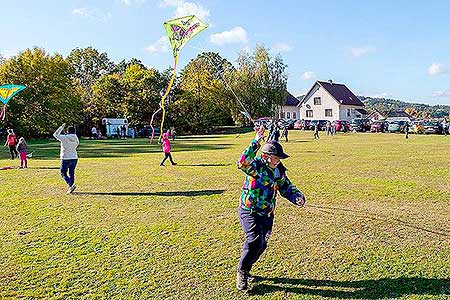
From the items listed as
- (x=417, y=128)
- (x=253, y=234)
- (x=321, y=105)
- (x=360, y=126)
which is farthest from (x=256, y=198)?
(x=321, y=105)

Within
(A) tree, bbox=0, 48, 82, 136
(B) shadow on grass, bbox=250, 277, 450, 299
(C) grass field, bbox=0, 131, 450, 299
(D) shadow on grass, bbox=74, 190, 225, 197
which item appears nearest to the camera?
(B) shadow on grass, bbox=250, 277, 450, 299

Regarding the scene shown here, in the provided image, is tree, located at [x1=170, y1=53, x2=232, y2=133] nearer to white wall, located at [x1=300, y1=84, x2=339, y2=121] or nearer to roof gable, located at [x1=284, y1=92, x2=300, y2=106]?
white wall, located at [x1=300, y1=84, x2=339, y2=121]

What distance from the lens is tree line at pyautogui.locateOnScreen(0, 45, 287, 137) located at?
41125 mm

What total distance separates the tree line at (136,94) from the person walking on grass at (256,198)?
105 ft

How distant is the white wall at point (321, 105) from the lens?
2785 inches

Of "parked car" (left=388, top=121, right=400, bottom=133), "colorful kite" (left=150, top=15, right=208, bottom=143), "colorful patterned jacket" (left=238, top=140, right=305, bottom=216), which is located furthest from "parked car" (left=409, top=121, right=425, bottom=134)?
"colorful patterned jacket" (left=238, top=140, right=305, bottom=216)

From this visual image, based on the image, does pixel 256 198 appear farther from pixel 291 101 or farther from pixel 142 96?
pixel 291 101

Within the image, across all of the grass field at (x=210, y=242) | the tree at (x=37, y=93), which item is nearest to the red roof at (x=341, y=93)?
the tree at (x=37, y=93)

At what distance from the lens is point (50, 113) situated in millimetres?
42156

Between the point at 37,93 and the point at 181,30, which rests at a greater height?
the point at 37,93

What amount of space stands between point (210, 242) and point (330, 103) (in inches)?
2681

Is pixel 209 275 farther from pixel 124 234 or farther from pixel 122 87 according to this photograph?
pixel 122 87

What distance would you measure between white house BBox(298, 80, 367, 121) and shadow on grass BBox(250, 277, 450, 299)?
223ft

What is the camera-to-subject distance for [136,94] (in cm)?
5125
